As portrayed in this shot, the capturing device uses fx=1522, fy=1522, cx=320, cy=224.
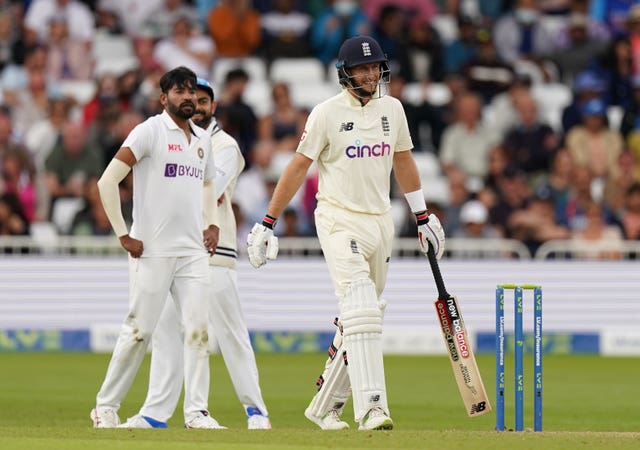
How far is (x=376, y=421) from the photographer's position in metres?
8.27

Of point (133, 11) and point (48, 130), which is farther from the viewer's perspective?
point (133, 11)

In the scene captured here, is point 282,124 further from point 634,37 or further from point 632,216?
point 634,37

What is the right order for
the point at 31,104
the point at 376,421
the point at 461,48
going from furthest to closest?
the point at 461,48 → the point at 31,104 → the point at 376,421

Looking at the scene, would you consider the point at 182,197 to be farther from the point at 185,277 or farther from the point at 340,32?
the point at 340,32

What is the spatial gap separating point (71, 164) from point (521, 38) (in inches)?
257

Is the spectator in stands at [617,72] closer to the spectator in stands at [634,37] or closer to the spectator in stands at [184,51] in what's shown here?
the spectator in stands at [634,37]

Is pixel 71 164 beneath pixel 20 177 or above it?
above

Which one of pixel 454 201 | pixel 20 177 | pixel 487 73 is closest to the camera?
pixel 454 201

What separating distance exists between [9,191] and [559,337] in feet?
20.7

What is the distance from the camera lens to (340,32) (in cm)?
2002

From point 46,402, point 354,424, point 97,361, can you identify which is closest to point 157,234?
point 354,424

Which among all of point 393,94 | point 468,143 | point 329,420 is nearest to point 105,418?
point 329,420

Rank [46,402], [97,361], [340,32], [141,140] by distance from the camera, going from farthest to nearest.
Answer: [340,32], [97,361], [46,402], [141,140]

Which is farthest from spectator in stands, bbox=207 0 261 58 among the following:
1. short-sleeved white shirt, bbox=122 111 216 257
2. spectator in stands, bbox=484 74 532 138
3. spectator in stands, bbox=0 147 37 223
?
short-sleeved white shirt, bbox=122 111 216 257
